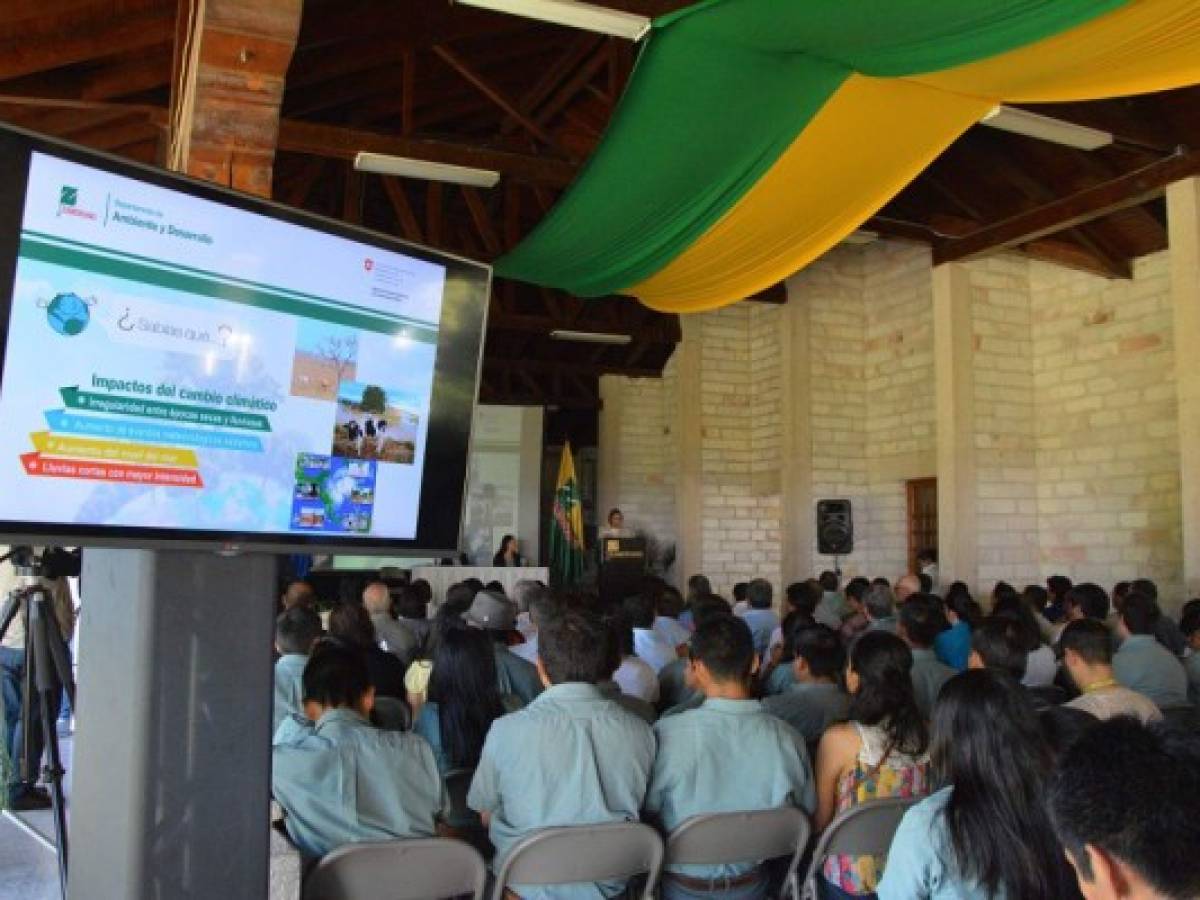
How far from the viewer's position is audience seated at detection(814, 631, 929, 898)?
2436 millimetres

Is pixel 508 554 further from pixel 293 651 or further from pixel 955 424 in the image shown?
pixel 293 651

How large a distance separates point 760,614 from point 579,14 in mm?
3524

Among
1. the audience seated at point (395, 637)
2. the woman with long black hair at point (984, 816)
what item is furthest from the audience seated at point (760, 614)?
the woman with long black hair at point (984, 816)

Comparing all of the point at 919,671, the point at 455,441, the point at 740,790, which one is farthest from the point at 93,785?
the point at 919,671

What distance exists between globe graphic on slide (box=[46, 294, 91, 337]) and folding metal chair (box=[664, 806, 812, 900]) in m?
1.67

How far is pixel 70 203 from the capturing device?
3.93 ft

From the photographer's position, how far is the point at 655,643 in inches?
192

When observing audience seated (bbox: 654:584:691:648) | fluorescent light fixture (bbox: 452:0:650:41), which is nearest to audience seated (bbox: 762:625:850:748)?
audience seated (bbox: 654:584:691:648)

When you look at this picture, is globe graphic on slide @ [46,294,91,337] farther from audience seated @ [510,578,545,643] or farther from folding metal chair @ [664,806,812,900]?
audience seated @ [510,578,545,643]

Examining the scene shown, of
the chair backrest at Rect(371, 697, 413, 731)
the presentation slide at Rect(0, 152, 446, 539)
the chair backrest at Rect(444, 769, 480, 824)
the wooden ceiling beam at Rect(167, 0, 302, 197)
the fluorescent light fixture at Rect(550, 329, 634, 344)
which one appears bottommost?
the chair backrest at Rect(444, 769, 480, 824)

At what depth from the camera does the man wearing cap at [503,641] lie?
387cm

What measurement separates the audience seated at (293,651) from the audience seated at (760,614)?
2.81 m

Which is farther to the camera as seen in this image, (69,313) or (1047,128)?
(1047,128)

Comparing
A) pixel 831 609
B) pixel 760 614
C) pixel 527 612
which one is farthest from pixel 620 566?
pixel 527 612
